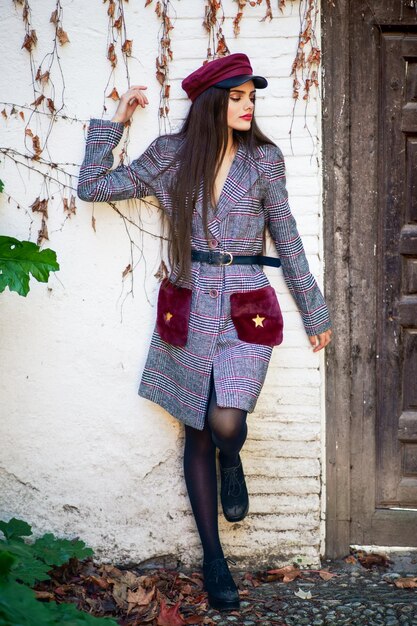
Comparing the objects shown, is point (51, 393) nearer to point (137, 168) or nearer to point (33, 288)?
point (33, 288)

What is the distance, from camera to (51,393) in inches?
143

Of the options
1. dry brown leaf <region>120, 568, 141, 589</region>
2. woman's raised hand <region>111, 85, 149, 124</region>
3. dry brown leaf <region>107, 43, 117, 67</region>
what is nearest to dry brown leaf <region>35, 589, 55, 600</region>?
dry brown leaf <region>120, 568, 141, 589</region>

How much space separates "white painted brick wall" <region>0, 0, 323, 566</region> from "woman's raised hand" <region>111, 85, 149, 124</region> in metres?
0.06

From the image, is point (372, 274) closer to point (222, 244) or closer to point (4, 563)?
point (222, 244)

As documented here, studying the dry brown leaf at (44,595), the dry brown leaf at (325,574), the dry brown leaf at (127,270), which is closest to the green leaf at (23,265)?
the dry brown leaf at (127,270)

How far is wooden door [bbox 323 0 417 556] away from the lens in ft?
11.3

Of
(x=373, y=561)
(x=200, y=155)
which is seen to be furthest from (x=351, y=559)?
(x=200, y=155)

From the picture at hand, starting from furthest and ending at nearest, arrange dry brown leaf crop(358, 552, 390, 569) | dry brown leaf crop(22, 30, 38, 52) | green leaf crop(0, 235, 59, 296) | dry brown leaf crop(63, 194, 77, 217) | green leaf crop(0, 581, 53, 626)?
dry brown leaf crop(358, 552, 390, 569)
dry brown leaf crop(63, 194, 77, 217)
dry brown leaf crop(22, 30, 38, 52)
green leaf crop(0, 235, 59, 296)
green leaf crop(0, 581, 53, 626)

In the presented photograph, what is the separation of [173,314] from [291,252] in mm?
554

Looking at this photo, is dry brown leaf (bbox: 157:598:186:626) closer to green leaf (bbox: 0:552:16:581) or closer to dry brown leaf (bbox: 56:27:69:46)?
green leaf (bbox: 0:552:16:581)

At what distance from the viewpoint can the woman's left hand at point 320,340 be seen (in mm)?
3479

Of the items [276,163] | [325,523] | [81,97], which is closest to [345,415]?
[325,523]

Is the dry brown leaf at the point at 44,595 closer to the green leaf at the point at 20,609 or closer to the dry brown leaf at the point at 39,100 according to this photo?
the green leaf at the point at 20,609

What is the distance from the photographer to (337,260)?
3.59 meters
